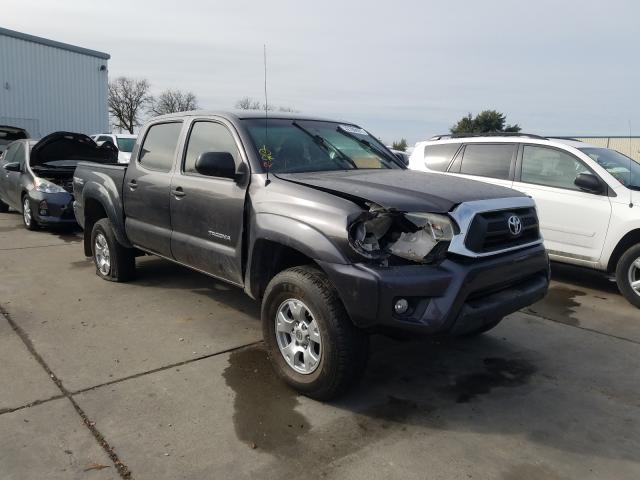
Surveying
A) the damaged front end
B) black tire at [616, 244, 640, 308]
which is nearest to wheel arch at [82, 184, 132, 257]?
the damaged front end

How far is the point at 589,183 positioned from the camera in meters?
6.04

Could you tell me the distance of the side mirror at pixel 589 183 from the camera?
6.04 meters

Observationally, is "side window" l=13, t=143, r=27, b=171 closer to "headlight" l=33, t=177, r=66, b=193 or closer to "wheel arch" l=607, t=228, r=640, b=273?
"headlight" l=33, t=177, r=66, b=193

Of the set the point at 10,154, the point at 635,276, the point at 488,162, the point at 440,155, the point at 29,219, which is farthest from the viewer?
the point at 10,154

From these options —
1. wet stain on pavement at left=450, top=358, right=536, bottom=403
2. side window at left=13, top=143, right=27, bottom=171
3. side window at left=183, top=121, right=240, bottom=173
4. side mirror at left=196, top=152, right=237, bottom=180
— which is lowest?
wet stain on pavement at left=450, top=358, right=536, bottom=403

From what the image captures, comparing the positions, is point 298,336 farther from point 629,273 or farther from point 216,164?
point 629,273

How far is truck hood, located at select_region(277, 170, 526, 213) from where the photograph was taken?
318 centimetres

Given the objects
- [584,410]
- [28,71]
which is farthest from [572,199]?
[28,71]

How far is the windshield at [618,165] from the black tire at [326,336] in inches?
175

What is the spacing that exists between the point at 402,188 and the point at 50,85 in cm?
2451

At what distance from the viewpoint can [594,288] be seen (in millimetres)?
6609

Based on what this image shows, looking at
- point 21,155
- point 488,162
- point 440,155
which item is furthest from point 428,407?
point 21,155

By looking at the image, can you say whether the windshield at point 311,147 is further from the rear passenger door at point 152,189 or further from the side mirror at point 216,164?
the rear passenger door at point 152,189

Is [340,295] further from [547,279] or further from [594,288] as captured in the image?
[594,288]
